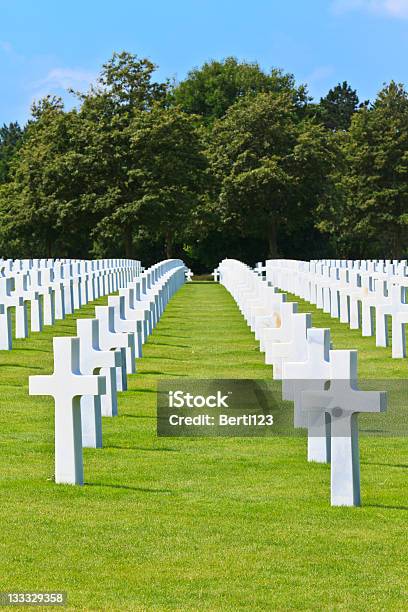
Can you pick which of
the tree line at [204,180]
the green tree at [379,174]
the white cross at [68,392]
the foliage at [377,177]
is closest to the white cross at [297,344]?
the white cross at [68,392]

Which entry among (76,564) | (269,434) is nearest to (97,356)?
(269,434)

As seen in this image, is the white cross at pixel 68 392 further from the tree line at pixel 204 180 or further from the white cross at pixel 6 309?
the tree line at pixel 204 180

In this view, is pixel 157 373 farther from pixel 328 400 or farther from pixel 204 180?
pixel 204 180

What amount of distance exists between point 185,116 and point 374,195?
14.4 meters

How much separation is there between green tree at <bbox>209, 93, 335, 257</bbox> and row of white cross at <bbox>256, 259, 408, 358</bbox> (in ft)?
126

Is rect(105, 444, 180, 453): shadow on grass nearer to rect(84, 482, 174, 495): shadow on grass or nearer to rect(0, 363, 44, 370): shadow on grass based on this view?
rect(84, 482, 174, 495): shadow on grass

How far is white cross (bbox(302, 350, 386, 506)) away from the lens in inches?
316

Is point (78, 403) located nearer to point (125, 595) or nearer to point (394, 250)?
point (125, 595)

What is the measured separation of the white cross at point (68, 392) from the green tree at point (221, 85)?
272 ft

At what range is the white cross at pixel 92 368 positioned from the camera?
408 inches

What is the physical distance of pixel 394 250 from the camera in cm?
8444

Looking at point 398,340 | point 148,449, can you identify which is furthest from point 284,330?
point 398,340

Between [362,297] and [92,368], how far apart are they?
1210 cm

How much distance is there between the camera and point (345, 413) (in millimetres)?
8094
